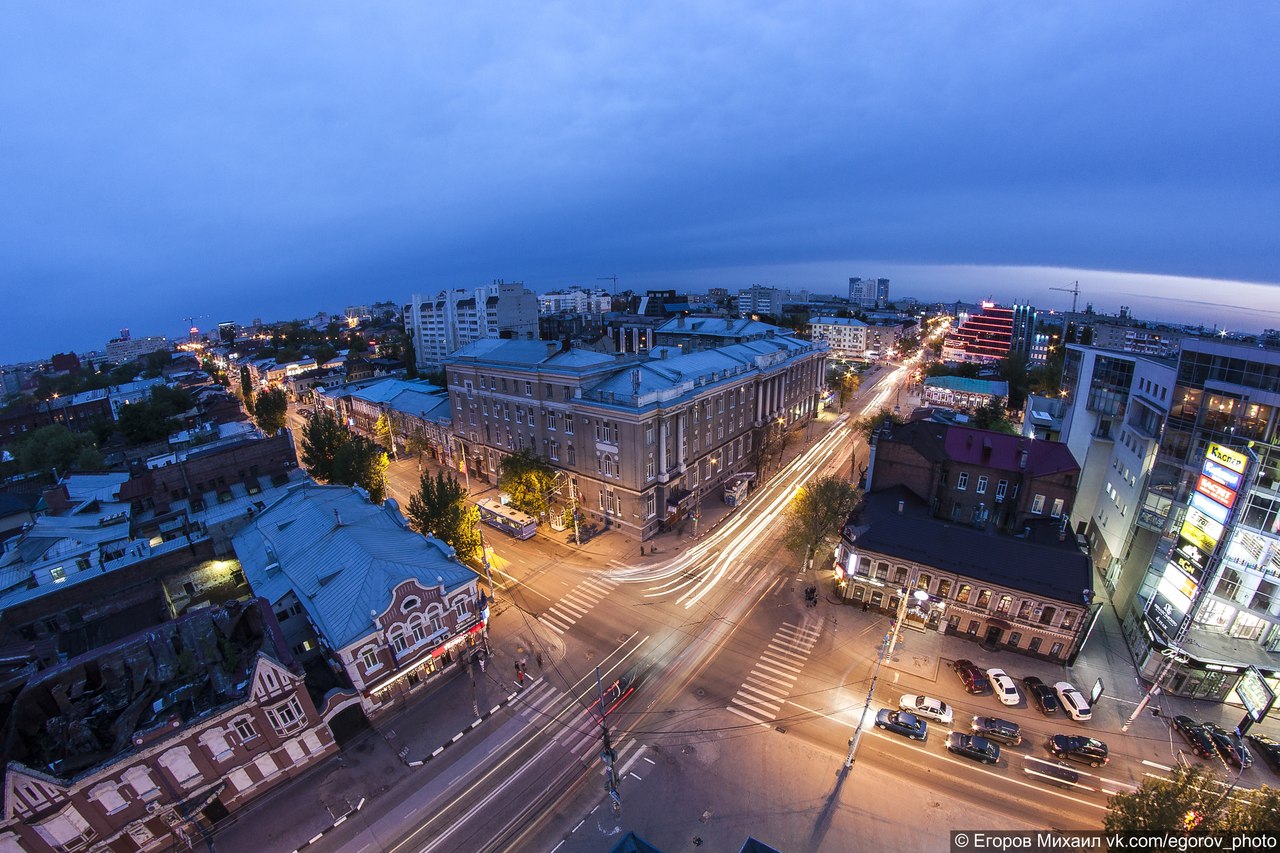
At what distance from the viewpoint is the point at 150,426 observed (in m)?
85.4

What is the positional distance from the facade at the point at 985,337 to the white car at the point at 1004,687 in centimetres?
13737

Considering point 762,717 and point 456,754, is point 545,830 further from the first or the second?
point 762,717

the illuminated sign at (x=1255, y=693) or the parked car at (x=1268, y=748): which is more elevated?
the illuminated sign at (x=1255, y=693)

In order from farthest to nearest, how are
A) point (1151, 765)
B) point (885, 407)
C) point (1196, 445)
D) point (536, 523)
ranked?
point (885, 407), point (536, 523), point (1196, 445), point (1151, 765)

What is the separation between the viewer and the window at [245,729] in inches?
1061

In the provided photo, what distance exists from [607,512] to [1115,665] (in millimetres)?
44800

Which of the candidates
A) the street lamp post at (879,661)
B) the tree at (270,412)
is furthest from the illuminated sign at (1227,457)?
the tree at (270,412)

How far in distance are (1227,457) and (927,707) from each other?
25.9 metres

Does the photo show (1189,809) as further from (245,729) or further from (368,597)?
(245,729)

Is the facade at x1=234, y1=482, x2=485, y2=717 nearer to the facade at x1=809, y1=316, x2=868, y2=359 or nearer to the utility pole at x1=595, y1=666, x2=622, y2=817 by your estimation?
the utility pole at x1=595, y1=666, x2=622, y2=817

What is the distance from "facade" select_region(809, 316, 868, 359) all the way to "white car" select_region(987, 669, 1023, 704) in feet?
460

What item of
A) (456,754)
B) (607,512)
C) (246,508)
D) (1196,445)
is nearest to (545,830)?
(456,754)

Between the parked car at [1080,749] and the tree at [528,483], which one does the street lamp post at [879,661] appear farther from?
the tree at [528,483]

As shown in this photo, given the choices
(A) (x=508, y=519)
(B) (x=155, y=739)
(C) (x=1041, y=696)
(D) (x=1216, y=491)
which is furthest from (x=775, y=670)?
(B) (x=155, y=739)
